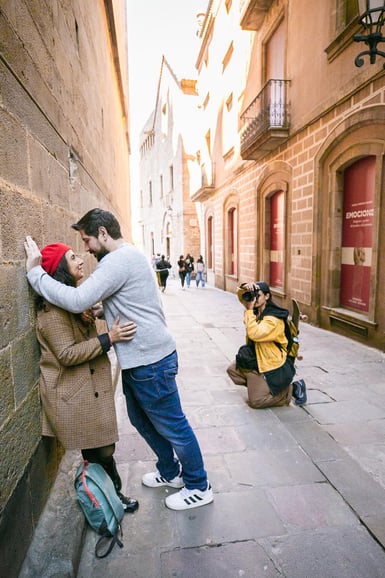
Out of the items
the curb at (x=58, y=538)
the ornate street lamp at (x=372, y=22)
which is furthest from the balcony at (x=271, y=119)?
the curb at (x=58, y=538)

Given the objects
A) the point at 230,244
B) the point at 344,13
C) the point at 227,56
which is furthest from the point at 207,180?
the point at 344,13

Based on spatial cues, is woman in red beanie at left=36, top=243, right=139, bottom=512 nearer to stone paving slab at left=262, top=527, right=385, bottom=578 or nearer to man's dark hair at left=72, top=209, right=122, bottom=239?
man's dark hair at left=72, top=209, right=122, bottom=239

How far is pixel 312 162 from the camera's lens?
25.3 feet

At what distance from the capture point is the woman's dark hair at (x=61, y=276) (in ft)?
6.42

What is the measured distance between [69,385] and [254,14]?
11.3m

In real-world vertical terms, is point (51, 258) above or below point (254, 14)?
below

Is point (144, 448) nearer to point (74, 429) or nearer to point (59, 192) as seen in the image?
point (74, 429)

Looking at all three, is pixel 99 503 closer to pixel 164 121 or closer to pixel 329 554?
pixel 329 554

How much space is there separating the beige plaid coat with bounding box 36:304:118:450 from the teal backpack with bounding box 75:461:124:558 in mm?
232

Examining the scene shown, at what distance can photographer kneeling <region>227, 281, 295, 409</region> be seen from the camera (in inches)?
141

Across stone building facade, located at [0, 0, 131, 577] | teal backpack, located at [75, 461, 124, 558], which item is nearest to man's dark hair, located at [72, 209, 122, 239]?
stone building facade, located at [0, 0, 131, 577]

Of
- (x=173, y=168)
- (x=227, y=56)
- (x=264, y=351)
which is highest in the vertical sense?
(x=227, y=56)

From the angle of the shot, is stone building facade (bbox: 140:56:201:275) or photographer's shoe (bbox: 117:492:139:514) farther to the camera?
stone building facade (bbox: 140:56:201:275)

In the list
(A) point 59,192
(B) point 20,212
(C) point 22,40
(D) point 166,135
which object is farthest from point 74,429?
(D) point 166,135
